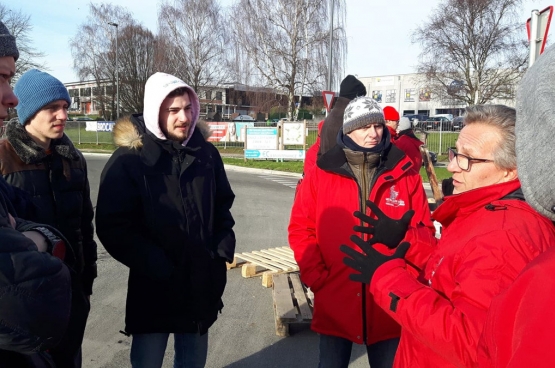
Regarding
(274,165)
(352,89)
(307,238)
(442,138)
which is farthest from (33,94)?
(442,138)

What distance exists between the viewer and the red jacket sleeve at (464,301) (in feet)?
4.50

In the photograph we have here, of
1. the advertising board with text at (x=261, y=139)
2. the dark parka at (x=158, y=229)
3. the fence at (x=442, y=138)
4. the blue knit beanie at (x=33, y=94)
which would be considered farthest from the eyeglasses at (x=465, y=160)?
the fence at (x=442, y=138)

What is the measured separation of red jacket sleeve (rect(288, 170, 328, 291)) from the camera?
2.67 metres

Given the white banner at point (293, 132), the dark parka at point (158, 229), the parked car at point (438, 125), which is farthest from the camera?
the parked car at point (438, 125)

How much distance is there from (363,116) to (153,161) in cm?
128

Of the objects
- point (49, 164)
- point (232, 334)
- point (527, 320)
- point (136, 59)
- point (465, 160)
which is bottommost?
point (232, 334)

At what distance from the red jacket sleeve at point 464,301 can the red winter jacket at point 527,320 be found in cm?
41

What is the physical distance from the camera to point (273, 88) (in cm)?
3177

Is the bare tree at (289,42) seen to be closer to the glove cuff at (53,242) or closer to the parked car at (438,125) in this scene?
the parked car at (438,125)

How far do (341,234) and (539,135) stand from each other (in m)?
1.85

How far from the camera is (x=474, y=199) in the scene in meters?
1.70

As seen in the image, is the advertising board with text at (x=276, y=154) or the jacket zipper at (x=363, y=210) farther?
the advertising board with text at (x=276, y=154)

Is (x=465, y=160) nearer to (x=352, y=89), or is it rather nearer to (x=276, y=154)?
(x=352, y=89)

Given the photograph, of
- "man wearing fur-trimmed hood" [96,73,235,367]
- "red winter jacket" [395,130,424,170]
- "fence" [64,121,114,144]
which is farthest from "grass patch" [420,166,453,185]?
"fence" [64,121,114,144]
